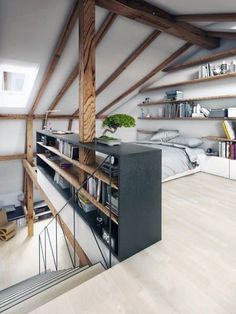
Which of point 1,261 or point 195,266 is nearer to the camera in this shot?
point 195,266

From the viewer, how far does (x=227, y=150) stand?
359 centimetres

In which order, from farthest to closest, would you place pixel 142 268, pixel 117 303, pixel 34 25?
1. pixel 34 25
2. pixel 142 268
3. pixel 117 303

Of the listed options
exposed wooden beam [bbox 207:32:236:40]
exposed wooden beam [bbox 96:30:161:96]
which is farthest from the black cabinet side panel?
exposed wooden beam [bbox 207:32:236:40]

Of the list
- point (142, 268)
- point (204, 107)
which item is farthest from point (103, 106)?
point (142, 268)

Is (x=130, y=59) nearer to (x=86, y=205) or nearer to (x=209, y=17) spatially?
(x=209, y=17)

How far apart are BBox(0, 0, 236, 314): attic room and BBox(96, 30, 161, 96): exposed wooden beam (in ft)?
0.07

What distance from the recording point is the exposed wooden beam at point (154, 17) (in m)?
2.64

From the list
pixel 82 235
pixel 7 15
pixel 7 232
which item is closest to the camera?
pixel 82 235

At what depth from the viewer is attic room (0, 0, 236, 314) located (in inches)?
59.4

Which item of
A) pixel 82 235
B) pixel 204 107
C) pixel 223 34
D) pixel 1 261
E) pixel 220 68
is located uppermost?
pixel 223 34

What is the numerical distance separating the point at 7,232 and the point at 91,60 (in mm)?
4523

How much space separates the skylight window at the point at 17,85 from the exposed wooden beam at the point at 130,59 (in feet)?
4.69

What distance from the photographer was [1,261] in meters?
4.46

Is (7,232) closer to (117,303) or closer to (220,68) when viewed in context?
(117,303)
